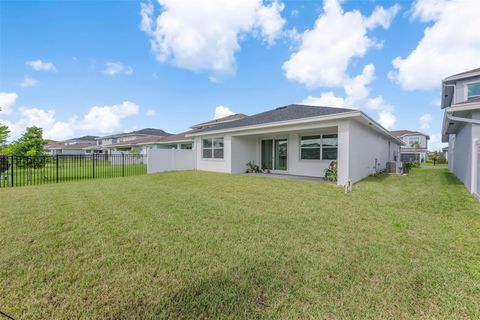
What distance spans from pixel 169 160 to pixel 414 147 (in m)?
43.2

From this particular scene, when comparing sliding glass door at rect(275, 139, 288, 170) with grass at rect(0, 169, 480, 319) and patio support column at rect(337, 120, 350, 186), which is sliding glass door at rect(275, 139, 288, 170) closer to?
patio support column at rect(337, 120, 350, 186)

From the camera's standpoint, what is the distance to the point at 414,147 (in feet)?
123

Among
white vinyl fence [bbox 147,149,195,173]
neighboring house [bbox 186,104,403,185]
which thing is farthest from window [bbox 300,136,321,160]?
white vinyl fence [bbox 147,149,195,173]

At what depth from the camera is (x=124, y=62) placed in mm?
13406

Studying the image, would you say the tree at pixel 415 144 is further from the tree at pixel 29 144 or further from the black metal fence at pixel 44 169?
the tree at pixel 29 144

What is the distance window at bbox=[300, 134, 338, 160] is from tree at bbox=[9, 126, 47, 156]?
51.9 ft

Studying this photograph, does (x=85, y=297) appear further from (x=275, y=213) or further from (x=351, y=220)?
(x=351, y=220)

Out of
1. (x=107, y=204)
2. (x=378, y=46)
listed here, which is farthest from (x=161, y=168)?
(x=378, y=46)

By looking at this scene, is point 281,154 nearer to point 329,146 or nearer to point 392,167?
point 329,146

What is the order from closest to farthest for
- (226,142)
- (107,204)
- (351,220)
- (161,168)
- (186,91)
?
1. (351,220)
2. (107,204)
3. (226,142)
4. (161,168)
5. (186,91)

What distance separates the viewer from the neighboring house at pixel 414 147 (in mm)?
35906

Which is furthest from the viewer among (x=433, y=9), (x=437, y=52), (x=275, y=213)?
Answer: (x=437, y=52)

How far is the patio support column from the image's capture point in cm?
823

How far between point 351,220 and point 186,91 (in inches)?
691
